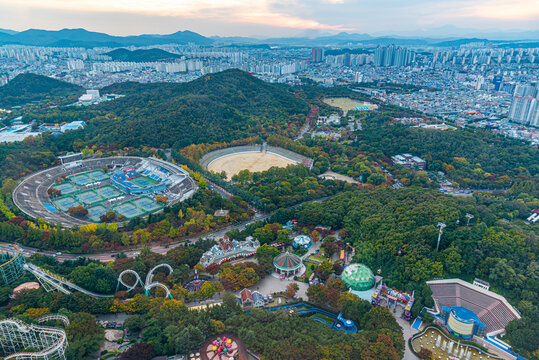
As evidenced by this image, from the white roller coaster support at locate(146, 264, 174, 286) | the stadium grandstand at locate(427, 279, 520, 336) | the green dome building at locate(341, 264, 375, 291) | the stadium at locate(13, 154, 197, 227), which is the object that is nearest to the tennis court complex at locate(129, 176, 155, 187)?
the stadium at locate(13, 154, 197, 227)

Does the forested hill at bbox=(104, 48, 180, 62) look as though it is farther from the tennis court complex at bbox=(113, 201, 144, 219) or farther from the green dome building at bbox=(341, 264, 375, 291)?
the green dome building at bbox=(341, 264, 375, 291)

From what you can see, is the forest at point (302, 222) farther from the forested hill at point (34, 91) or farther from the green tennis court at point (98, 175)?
the forested hill at point (34, 91)

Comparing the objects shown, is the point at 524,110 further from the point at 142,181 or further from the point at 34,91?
the point at 34,91

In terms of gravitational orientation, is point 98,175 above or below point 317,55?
below

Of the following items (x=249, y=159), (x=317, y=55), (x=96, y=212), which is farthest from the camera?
(x=317, y=55)

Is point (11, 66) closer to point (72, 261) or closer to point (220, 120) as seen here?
point (220, 120)

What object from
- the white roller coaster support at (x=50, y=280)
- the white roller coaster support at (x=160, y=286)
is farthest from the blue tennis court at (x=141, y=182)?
the white roller coaster support at (x=160, y=286)

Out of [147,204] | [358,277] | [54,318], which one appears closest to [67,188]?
[147,204]
